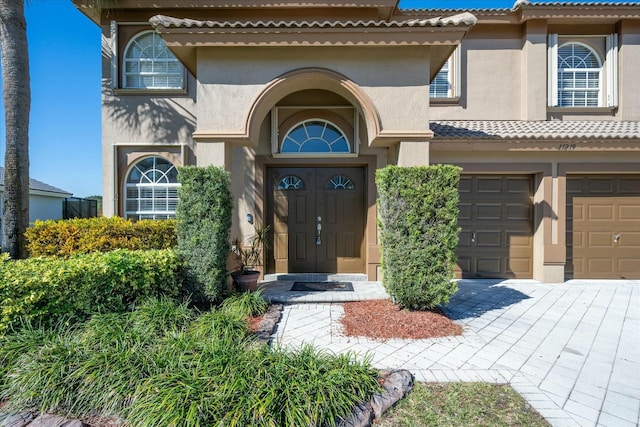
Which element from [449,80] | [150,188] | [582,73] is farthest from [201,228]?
[582,73]

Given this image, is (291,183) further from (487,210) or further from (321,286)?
(487,210)

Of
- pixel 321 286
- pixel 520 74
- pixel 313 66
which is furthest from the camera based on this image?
pixel 520 74

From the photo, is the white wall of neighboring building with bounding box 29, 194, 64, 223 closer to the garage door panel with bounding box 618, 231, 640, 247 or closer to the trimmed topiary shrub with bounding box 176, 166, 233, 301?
the trimmed topiary shrub with bounding box 176, 166, 233, 301

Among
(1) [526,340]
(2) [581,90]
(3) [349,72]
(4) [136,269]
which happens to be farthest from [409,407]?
(2) [581,90]

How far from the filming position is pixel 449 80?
28.4 ft

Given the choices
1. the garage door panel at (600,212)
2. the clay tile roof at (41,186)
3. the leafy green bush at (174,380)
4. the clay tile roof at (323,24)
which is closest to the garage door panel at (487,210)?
the garage door panel at (600,212)

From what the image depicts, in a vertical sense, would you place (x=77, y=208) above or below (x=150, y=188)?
below

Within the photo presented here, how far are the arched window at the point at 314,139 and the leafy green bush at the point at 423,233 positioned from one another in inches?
115

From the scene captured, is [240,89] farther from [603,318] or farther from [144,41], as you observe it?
[603,318]

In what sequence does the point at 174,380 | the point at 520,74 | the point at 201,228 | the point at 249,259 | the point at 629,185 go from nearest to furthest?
the point at 174,380 < the point at 201,228 < the point at 249,259 < the point at 629,185 < the point at 520,74

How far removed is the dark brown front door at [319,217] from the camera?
7.76m

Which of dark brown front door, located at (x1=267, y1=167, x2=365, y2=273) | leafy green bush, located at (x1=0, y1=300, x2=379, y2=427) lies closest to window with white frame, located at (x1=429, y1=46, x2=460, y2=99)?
dark brown front door, located at (x1=267, y1=167, x2=365, y2=273)

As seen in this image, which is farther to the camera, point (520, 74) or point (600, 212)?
point (520, 74)

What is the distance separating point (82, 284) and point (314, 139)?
18.3 ft
